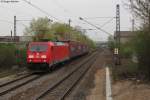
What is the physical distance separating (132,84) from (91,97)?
13.6 ft

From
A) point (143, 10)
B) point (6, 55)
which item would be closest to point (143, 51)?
point (143, 10)

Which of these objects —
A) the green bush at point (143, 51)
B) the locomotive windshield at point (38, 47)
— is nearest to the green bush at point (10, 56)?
the locomotive windshield at point (38, 47)

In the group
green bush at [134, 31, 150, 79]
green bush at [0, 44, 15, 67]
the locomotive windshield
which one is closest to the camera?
green bush at [134, 31, 150, 79]

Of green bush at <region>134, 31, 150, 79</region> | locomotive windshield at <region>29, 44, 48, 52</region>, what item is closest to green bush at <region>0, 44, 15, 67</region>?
locomotive windshield at <region>29, 44, 48, 52</region>

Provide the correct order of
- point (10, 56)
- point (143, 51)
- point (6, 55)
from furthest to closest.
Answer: point (10, 56)
point (6, 55)
point (143, 51)

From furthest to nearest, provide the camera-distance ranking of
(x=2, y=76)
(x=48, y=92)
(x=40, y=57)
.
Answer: (x=40, y=57), (x=2, y=76), (x=48, y=92)

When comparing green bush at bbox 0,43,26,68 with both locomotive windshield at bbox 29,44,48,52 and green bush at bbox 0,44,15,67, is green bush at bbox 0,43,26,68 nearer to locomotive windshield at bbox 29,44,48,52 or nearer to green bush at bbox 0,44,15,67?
green bush at bbox 0,44,15,67

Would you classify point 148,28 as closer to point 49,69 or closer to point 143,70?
point 143,70

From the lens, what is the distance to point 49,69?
28281 millimetres

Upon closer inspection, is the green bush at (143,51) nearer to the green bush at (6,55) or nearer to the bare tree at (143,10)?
the bare tree at (143,10)

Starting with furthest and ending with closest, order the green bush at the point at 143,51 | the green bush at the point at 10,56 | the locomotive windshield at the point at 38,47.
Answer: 1. the green bush at the point at 10,56
2. the locomotive windshield at the point at 38,47
3. the green bush at the point at 143,51

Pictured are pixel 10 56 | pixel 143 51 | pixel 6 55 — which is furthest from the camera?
pixel 10 56

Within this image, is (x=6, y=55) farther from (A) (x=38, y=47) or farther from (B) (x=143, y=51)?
(B) (x=143, y=51)

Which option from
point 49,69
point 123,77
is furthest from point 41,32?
point 123,77
